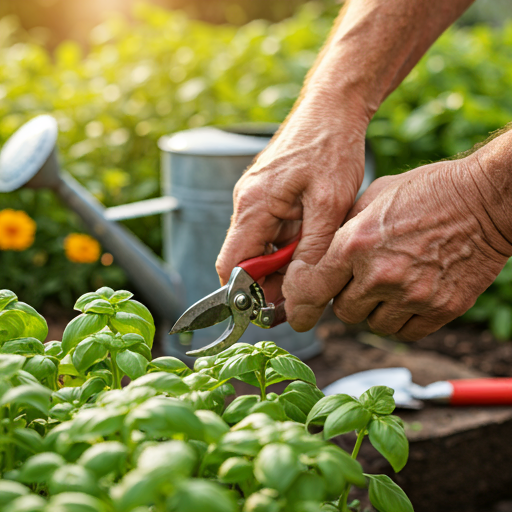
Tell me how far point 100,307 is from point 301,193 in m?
0.53

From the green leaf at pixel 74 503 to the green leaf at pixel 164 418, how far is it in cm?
9

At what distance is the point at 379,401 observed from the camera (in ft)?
2.59

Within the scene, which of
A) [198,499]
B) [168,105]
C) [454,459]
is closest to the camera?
[198,499]

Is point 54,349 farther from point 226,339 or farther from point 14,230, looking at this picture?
point 14,230

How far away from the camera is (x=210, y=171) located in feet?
6.62

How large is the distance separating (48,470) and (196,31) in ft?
13.4

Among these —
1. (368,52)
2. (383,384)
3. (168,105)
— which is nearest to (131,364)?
(368,52)

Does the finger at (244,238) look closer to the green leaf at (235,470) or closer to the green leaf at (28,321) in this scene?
the green leaf at (28,321)

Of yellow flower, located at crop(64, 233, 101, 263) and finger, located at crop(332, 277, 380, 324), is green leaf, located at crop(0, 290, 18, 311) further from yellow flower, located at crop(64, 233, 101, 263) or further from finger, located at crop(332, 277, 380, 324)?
yellow flower, located at crop(64, 233, 101, 263)

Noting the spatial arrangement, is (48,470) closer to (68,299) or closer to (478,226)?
(478,226)

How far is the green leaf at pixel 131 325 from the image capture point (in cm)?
87

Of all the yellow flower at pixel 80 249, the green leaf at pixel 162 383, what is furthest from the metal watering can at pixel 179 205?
the green leaf at pixel 162 383

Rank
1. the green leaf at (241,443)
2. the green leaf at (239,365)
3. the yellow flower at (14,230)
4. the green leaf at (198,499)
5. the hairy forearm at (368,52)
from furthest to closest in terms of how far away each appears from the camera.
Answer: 1. the yellow flower at (14,230)
2. the hairy forearm at (368,52)
3. the green leaf at (239,365)
4. the green leaf at (241,443)
5. the green leaf at (198,499)

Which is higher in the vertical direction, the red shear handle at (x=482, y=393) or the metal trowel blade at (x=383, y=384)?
the metal trowel blade at (x=383, y=384)
